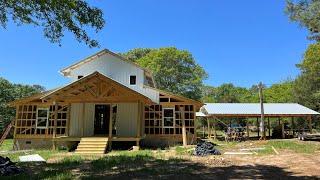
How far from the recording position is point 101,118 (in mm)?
27078

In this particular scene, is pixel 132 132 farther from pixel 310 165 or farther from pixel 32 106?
pixel 310 165

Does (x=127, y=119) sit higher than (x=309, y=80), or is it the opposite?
(x=309, y=80)

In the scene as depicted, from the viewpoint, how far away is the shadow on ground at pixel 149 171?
12.0 metres

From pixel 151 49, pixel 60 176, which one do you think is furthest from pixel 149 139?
pixel 151 49

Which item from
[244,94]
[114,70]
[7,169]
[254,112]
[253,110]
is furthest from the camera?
[244,94]

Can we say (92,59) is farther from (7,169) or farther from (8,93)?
(8,93)

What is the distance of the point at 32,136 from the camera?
87.6 feet

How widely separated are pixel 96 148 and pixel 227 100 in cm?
5050

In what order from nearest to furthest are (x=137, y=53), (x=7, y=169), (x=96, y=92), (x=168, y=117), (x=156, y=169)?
1. (x=7, y=169)
2. (x=156, y=169)
3. (x=96, y=92)
4. (x=168, y=117)
5. (x=137, y=53)

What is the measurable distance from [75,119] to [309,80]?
37400mm

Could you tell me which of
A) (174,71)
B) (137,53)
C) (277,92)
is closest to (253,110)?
(174,71)

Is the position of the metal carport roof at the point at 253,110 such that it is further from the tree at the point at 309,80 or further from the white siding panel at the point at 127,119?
the tree at the point at 309,80

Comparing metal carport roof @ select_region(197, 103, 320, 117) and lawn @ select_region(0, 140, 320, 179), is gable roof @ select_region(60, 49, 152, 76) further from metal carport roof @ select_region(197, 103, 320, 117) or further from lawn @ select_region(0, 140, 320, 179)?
lawn @ select_region(0, 140, 320, 179)

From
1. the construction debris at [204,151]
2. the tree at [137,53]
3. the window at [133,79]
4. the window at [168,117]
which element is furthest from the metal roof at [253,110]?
the tree at [137,53]
